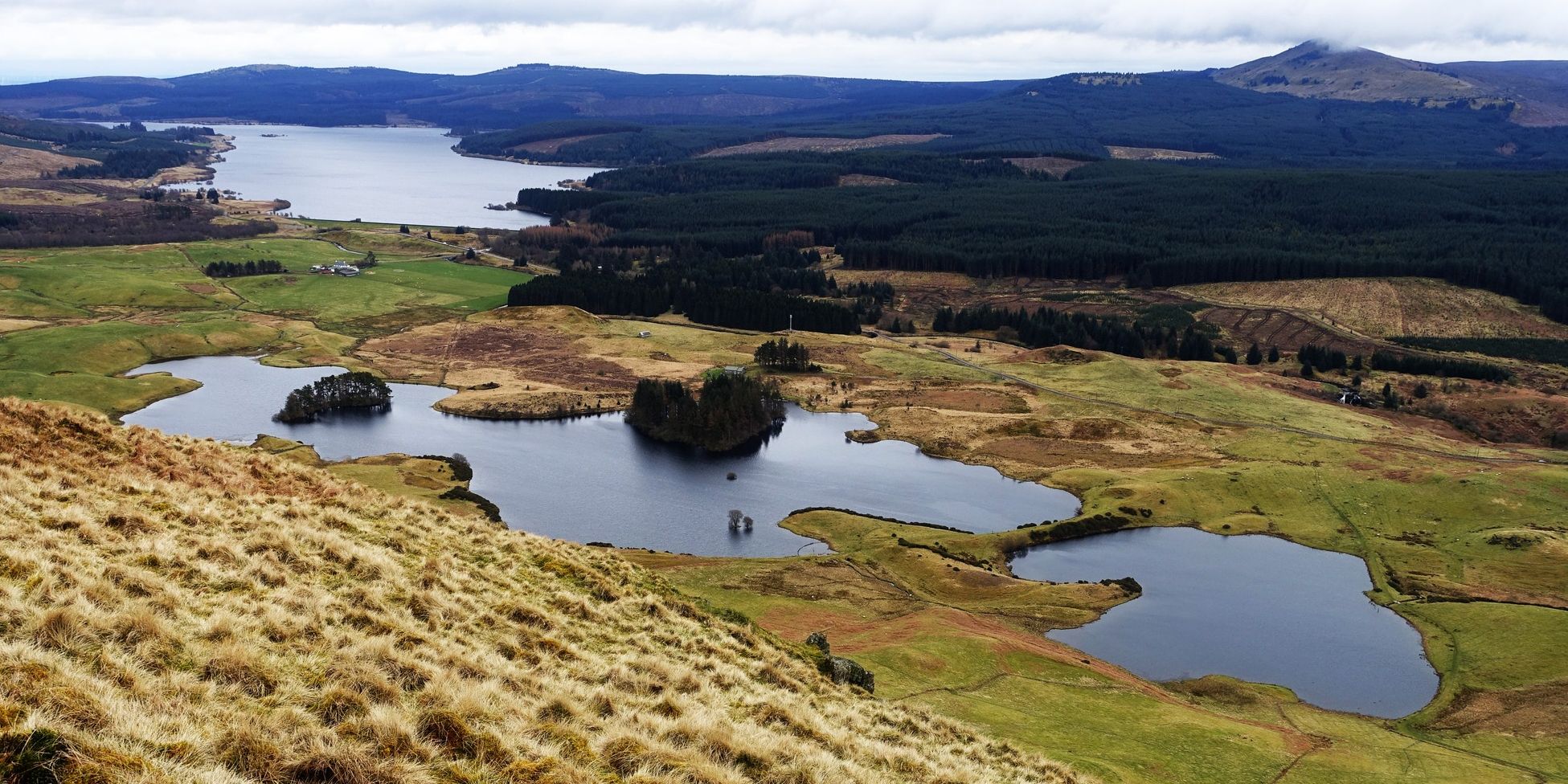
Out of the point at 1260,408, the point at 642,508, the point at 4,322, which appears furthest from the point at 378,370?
the point at 1260,408

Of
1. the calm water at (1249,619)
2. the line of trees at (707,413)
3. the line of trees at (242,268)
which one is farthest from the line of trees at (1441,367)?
the line of trees at (242,268)

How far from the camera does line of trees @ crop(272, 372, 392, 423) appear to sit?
110125 mm

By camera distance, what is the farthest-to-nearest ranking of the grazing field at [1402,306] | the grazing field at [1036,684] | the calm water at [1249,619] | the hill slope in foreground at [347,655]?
the grazing field at [1402,306] < the calm water at [1249,619] < the grazing field at [1036,684] < the hill slope in foreground at [347,655]

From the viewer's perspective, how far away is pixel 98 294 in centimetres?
16000

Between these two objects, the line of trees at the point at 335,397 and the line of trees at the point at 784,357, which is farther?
the line of trees at the point at 784,357

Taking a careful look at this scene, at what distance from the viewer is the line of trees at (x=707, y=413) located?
10900 centimetres

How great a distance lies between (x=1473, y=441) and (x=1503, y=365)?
1876 inches

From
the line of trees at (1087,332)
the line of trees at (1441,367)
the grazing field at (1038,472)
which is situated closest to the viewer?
the grazing field at (1038,472)

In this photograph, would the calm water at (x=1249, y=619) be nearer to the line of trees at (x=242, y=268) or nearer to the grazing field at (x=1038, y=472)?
the grazing field at (x=1038, y=472)

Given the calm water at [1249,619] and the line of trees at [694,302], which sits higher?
the line of trees at [694,302]

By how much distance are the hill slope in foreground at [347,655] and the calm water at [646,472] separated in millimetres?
40703

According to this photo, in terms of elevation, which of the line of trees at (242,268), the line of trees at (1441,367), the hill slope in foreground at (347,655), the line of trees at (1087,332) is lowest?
the line of trees at (1441,367)

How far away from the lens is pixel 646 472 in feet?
320

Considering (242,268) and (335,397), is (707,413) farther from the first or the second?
(242,268)
